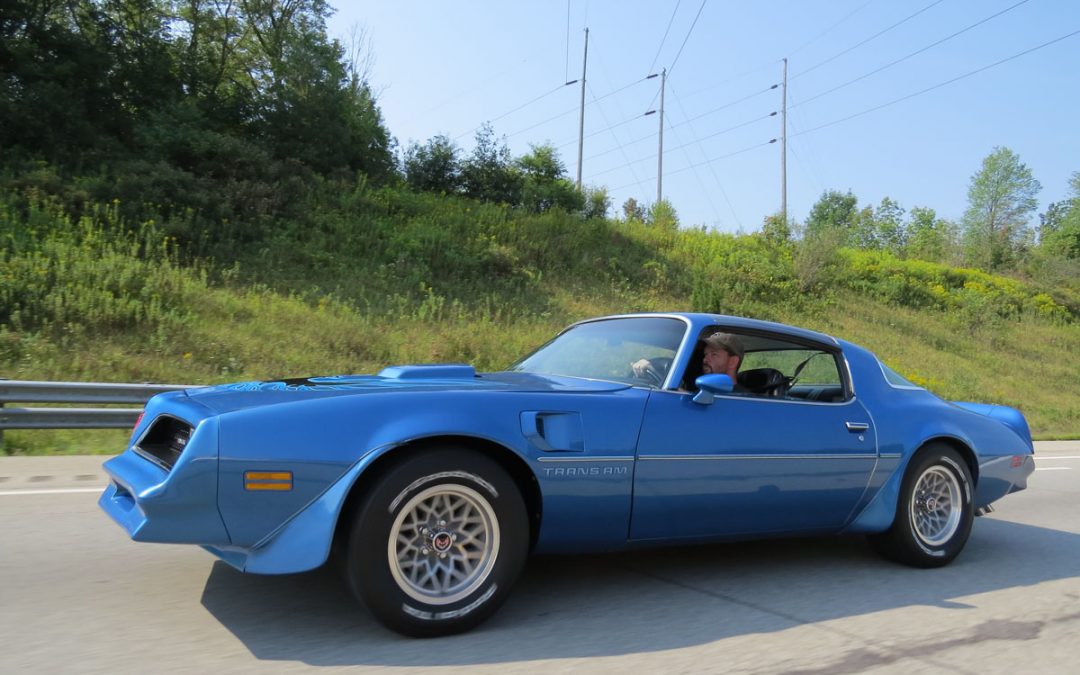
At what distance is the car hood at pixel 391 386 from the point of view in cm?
340

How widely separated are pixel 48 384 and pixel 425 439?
6726 millimetres

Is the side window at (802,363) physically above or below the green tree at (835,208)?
below

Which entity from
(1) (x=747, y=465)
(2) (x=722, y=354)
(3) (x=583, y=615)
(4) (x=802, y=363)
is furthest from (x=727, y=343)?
(3) (x=583, y=615)

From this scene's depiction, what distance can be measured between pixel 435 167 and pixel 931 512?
24717 millimetres

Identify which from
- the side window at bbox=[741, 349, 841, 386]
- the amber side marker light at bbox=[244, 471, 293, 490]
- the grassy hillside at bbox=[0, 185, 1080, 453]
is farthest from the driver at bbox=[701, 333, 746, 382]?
the grassy hillside at bbox=[0, 185, 1080, 453]

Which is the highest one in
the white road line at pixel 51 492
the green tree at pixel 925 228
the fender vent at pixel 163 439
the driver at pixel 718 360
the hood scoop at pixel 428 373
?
the green tree at pixel 925 228

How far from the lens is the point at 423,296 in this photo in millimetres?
19219

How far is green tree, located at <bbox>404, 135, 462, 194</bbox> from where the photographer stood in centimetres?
2791

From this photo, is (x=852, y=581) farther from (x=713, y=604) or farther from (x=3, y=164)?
(x=3, y=164)

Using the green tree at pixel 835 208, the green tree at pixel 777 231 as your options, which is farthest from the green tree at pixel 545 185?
the green tree at pixel 835 208

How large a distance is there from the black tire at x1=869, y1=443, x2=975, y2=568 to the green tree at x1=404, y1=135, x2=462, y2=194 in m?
24.1

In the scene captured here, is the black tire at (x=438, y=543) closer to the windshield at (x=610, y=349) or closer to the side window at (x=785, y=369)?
the windshield at (x=610, y=349)

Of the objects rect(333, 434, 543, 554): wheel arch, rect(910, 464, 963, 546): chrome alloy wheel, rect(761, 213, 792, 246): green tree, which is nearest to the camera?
rect(333, 434, 543, 554): wheel arch

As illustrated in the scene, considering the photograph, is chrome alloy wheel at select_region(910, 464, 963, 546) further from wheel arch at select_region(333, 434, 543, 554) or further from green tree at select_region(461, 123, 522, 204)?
green tree at select_region(461, 123, 522, 204)
